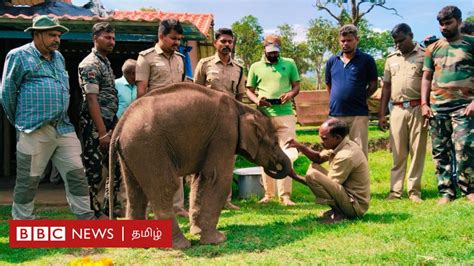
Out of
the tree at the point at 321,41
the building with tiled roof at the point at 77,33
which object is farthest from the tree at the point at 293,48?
the building with tiled roof at the point at 77,33

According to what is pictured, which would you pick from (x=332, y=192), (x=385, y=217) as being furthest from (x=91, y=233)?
(x=385, y=217)

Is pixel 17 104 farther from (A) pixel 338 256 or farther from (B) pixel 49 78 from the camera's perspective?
(A) pixel 338 256

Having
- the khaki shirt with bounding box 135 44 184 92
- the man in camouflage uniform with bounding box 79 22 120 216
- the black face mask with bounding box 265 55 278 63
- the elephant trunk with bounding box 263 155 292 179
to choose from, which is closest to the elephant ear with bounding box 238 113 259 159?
the elephant trunk with bounding box 263 155 292 179

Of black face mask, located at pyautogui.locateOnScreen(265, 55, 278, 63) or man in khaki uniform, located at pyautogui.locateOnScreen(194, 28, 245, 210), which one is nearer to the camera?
man in khaki uniform, located at pyautogui.locateOnScreen(194, 28, 245, 210)

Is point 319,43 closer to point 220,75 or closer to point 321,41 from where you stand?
point 321,41

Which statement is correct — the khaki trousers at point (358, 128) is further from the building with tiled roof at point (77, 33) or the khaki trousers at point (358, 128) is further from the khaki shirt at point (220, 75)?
the building with tiled roof at point (77, 33)

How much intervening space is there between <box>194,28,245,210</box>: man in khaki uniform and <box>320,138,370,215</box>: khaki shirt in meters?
1.85

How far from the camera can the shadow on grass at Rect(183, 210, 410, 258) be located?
15.8ft

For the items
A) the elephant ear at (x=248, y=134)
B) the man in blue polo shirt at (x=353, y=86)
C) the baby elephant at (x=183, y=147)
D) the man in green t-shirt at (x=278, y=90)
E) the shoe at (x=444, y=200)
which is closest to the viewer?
the baby elephant at (x=183, y=147)

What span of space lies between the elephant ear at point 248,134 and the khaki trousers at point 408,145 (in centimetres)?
283

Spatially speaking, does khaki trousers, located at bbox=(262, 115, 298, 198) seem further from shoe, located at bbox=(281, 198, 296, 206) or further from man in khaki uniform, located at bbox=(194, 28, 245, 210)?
man in khaki uniform, located at bbox=(194, 28, 245, 210)

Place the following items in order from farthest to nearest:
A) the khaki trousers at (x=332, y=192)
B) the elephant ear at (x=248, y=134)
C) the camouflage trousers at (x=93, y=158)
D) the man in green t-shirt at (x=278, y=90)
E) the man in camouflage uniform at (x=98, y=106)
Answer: the man in green t-shirt at (x=278, y=90) < the camouflage trousers at (x=93, y=158) < the man in camouflage uniform at (x=98, y=106) < the khaki trousers at (x=332, y=192) < the elephant ear at (x=248, y=134)

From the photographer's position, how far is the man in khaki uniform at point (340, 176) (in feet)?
18.5

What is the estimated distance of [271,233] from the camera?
5.36 m
